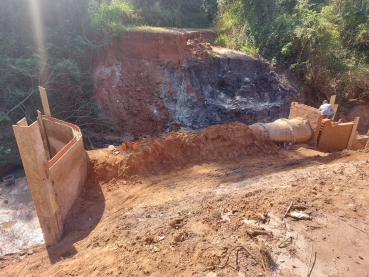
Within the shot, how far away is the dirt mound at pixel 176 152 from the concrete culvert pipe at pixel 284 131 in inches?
10.4

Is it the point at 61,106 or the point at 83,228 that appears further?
the point at 61,106

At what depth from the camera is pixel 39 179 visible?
4.90 metres

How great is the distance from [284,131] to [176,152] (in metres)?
3.79

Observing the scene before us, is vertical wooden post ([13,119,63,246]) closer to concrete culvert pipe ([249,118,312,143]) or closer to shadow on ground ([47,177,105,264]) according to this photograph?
shadow on ground ([47,177,105,264])

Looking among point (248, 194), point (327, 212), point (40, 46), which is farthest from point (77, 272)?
point (40, 46)

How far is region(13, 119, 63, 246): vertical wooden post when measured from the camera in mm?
4578

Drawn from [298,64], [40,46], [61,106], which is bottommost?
[61,106]

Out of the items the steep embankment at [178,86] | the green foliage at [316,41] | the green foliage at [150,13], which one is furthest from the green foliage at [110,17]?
the green foliage at [316,41]

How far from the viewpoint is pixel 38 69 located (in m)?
10.7

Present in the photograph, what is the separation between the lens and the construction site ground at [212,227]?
3.47 metres

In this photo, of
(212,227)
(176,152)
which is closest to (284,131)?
(176,152)

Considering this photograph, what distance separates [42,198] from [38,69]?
750 cm

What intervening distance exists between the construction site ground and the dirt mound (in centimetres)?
14

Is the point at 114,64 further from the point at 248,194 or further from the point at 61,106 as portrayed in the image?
the point at 248,194
